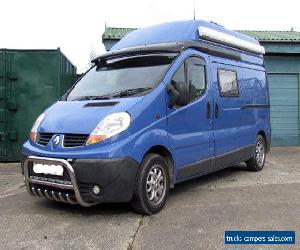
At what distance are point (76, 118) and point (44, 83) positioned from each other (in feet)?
16.0

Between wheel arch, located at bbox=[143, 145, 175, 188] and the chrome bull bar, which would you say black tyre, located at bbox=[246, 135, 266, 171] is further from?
the chrome bull bar

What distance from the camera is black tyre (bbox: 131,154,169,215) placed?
5457 mm

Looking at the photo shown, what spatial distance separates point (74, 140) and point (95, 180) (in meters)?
0.57

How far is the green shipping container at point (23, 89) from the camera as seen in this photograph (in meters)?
10.1

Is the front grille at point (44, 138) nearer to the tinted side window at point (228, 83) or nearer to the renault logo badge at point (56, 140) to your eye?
the renault logo badge at point (56, 140)

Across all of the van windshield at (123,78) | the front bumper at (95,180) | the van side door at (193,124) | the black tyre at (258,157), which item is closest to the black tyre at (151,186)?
the front bumper at (95,180)

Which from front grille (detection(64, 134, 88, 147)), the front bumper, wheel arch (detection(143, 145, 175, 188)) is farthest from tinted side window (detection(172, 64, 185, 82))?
front grille (detection(64, 134, 88, 147))

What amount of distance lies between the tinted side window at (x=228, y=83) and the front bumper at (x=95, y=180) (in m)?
2.81

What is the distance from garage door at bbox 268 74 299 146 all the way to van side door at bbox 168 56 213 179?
700 cm

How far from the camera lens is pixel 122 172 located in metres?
5.19

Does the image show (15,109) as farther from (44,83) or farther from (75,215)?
(75,215)

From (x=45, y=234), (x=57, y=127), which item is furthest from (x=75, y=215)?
(x=57, y=127)

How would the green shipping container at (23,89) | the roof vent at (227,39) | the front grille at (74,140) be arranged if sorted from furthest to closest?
the green shipping container at (23,89)
the roof vent at (227,39)
the front grille at (74,140)

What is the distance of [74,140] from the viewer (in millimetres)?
5383
